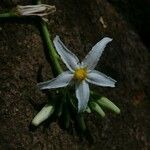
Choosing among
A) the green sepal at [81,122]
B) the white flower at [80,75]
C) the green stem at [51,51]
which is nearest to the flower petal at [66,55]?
the white flower at [80,75]

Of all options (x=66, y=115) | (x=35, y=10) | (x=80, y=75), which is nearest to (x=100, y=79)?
(x=80, y=75)

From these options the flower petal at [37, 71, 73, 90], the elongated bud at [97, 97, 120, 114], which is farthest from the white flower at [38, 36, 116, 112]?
the elongated bud at [97, 97, 120, 114]

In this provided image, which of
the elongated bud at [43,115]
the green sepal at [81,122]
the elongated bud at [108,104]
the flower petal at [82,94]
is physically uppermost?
the flower petal at [82,94]

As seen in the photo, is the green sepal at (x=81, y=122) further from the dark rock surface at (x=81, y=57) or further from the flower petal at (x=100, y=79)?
the flower petal at (x=100, y=79)

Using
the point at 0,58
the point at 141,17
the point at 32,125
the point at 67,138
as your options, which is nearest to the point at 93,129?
the point at 67,138

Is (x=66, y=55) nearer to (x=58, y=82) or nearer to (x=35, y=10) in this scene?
(x=58, y=82)
